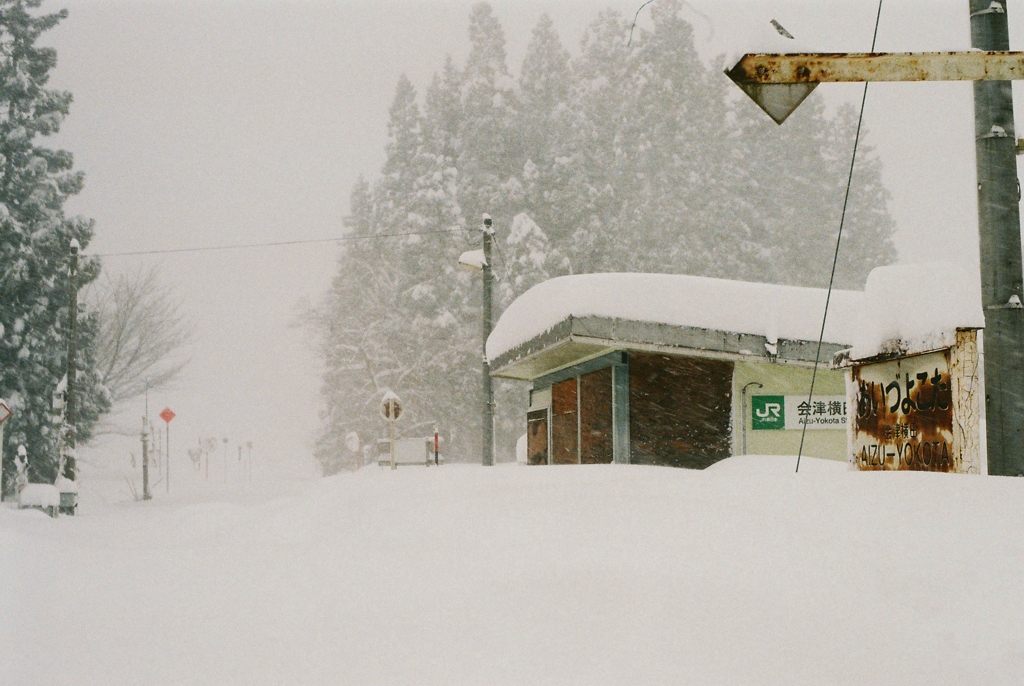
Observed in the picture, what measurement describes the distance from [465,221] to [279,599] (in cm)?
3203

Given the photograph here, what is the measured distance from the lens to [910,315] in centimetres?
562

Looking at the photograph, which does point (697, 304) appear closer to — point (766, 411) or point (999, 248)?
point (766, 411)

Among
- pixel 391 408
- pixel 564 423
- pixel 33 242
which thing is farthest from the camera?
pixel 33 242

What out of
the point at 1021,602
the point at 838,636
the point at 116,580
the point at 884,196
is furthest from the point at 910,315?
the point at 884,196

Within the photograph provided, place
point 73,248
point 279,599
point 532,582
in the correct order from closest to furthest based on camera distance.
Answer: point 532,582 → point 279,599 → point 73,248

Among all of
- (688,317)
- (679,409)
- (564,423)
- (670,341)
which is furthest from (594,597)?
(564,423)

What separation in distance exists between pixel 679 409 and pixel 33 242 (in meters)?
20.9

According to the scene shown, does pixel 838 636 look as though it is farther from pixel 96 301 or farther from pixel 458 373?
pixel 96 301

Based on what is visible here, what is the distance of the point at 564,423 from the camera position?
1532cm

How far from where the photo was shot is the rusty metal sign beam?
173 inches

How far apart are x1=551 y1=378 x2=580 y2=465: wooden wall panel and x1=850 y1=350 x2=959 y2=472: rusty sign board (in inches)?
313

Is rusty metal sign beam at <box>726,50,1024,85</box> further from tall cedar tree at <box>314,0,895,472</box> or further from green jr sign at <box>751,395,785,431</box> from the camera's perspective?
tall cedar tree at <box>314,0,895,472</box>

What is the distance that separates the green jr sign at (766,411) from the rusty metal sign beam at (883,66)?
8.59m

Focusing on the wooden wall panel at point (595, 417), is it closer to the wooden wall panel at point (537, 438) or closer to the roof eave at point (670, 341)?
the roof eave at point (670, 341)
